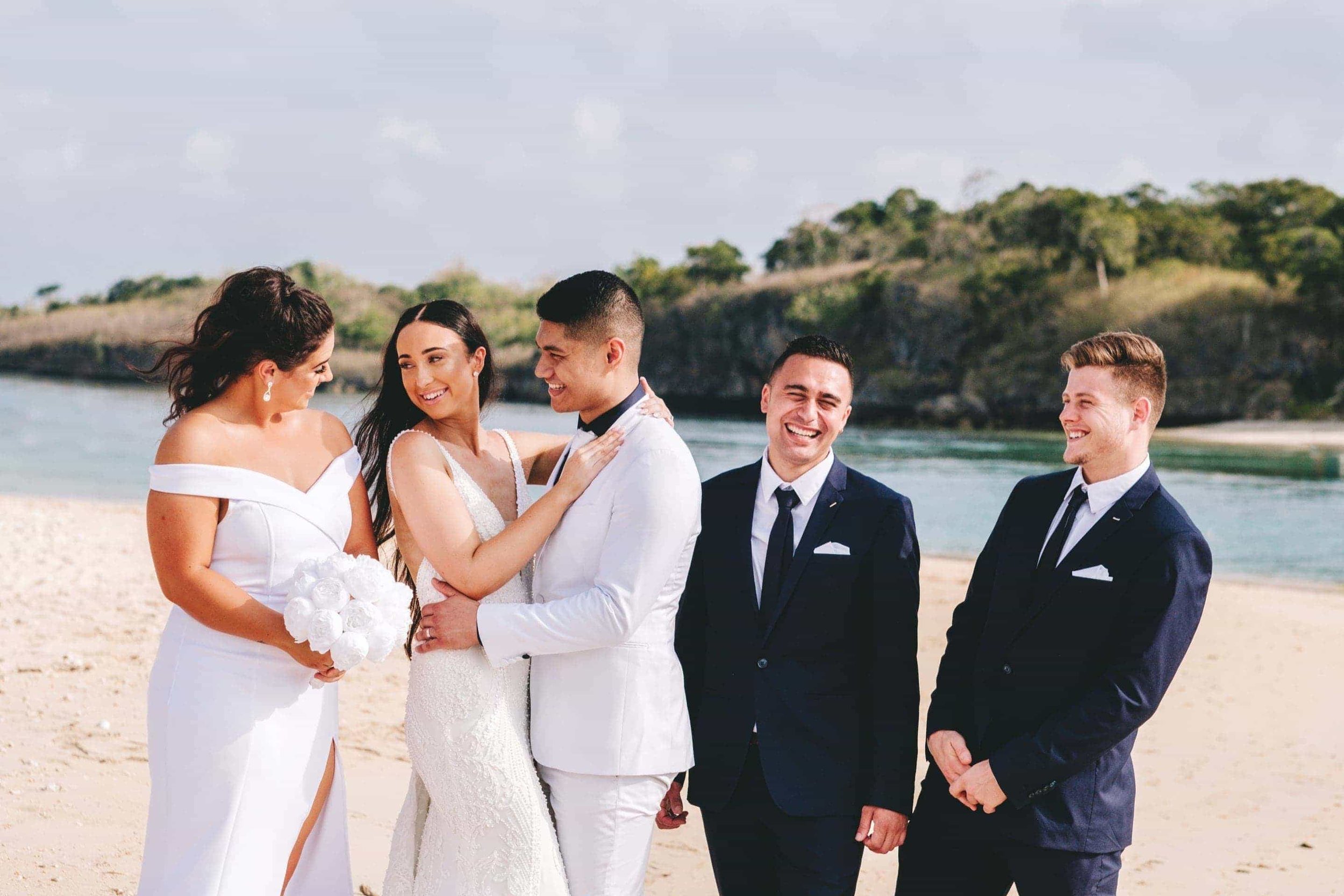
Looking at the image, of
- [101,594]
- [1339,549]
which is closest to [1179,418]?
[1339,549]

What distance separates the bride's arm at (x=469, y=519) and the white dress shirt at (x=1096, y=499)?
48.9 inches

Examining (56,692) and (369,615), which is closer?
(369,615)

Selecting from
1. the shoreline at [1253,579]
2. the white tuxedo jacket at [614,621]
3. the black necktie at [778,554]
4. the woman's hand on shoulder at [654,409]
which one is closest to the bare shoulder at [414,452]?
the white tuxedo jacket at [614,621]

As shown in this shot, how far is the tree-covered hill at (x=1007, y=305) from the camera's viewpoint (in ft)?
170

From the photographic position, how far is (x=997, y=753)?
2.84 meters

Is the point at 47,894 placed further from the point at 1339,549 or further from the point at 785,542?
the point at 1339,549

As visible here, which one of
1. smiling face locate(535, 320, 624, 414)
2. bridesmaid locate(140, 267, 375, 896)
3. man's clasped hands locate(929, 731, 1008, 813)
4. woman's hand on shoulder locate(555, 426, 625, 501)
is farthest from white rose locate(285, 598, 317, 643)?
man's clasped hands locate(929, 731, 1008, 813)

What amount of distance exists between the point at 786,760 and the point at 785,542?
58 centimetres

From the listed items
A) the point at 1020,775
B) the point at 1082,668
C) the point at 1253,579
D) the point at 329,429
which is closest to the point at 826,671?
the point at 1020,775

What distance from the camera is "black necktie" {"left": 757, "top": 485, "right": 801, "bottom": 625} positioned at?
3.01 m

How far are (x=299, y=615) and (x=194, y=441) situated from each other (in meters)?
0.53

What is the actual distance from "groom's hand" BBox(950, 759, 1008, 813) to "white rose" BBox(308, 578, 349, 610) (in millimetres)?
1655

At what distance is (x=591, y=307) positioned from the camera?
277cm

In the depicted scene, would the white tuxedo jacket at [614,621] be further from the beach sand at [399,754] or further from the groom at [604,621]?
the beach sand at [399,754]
